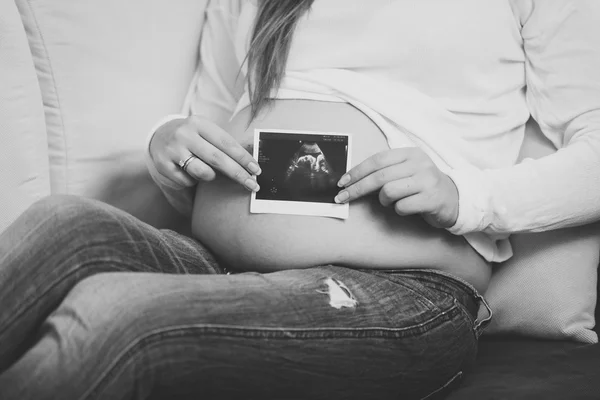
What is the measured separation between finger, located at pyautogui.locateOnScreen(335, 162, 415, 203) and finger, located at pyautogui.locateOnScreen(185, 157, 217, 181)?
0.22m

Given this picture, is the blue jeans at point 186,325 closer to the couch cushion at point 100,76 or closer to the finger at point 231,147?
the finger at point 231,147

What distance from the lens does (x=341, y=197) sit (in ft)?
3.51

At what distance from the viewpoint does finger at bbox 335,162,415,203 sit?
1041mm

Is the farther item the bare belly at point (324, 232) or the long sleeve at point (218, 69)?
the long sleeve at point (218, 69)

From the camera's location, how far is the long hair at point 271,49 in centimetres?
122

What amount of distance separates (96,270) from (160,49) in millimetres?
663

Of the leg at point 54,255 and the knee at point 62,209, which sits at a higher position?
the knee at point 62,209

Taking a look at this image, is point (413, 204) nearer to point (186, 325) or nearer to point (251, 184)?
point (251, 184)

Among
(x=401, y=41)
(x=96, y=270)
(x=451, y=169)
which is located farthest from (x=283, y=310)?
Result: (x=401, y=41)

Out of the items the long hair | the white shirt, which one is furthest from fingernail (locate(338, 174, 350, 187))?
the long hair

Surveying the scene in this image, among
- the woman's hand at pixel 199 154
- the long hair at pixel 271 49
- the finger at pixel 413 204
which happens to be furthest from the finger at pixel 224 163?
the finger at pixel 413 204

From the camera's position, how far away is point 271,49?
49.0 inches

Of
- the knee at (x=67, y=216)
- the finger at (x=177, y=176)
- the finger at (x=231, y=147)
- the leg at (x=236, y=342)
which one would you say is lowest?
the leg at (x=236, y=342)

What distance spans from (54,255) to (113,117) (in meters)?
0.55
